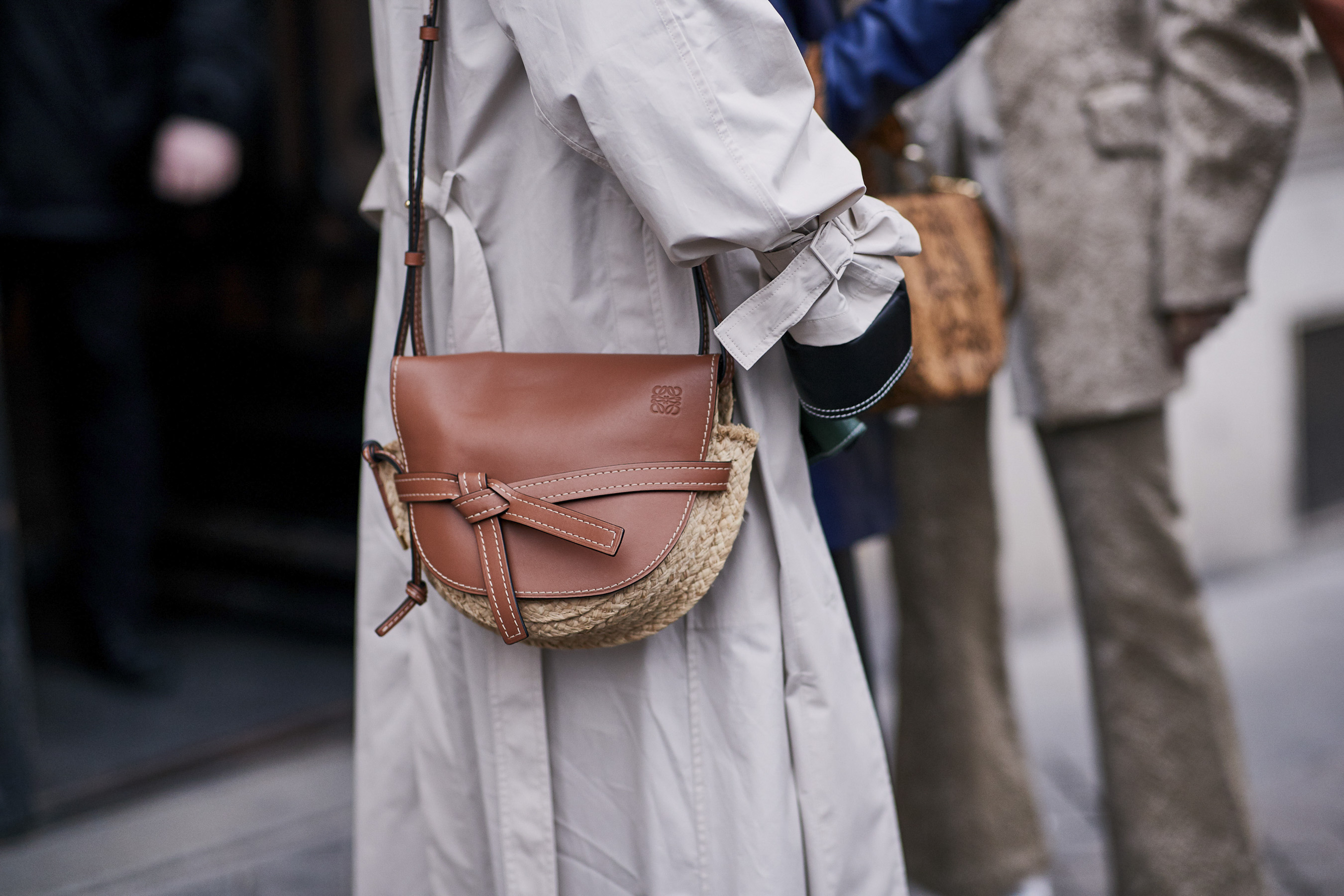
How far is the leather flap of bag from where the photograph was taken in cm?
104

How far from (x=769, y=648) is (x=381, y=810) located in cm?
58

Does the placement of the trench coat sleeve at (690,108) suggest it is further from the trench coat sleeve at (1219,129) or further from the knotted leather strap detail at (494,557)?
the trench coat sleeve at (1219,129)

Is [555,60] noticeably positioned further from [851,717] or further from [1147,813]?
[1147,813]

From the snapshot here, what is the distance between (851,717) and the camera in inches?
47.5

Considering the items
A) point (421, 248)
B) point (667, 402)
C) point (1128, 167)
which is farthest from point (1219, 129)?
point (421, 248)

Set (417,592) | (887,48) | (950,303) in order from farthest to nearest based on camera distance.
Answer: (950,303), (887,48), (417,592)

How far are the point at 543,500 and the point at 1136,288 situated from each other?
120 centimetres

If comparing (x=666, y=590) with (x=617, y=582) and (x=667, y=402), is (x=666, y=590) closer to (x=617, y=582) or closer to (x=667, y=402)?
(x=617, y=582)

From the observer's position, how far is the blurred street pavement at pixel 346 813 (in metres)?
2.08

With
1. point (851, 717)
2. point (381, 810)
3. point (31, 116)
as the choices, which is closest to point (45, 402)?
point (31, 116)

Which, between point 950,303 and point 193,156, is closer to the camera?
point 950,303

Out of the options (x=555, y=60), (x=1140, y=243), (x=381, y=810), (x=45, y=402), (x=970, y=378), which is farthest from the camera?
(x=45, y=402)

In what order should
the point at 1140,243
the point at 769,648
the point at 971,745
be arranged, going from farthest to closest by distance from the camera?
the point at 971,745, the point at 1140,243, the point at 769,648

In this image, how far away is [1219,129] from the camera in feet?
5.65
